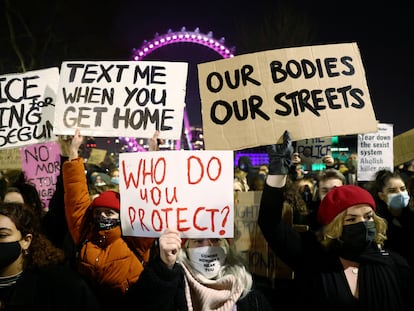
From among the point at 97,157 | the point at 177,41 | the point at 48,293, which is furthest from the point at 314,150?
the point at 177,41

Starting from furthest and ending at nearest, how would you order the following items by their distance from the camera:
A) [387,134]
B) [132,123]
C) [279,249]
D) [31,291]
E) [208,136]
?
[387,134], [132,123], [208,136], [279,249], [31,291]

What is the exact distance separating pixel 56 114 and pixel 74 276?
1.52 metres

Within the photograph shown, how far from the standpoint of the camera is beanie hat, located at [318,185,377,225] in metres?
A: 2.68

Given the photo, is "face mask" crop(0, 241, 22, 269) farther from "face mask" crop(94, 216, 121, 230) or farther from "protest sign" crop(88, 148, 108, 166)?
"protest sign" crop(88, 148, 108, 166)

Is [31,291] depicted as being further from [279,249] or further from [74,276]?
[279,249]

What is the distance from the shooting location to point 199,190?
244cm

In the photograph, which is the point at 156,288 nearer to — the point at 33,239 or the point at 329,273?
the point at 33,239

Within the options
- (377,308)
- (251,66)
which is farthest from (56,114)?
(377,308)

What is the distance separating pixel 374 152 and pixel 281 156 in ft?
11.3

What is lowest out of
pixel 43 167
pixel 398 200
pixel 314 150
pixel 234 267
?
pixel 234 267

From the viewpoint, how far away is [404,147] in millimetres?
5562

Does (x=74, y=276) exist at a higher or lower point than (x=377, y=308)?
higher

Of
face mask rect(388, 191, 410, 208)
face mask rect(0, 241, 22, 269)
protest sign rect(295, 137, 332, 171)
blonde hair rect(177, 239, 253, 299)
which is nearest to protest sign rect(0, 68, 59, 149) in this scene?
face mask rect(0, 241, 22, 269)

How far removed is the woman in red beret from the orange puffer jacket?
881 millimetres
